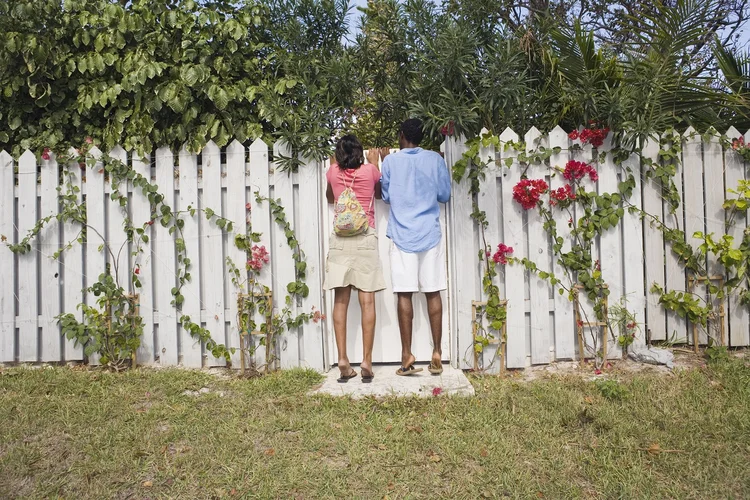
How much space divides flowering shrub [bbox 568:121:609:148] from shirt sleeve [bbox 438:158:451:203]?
→ 93 centimetres

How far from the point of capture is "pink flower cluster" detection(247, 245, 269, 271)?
3.87 metres

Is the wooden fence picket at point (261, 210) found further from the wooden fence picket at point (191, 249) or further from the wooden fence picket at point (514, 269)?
the wooden fence picket at point (514, 269)

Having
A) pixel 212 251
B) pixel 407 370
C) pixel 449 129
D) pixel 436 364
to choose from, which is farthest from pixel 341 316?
pixel 449 129

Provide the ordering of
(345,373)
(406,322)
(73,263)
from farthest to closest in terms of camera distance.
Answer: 1. (73,263)
2. (406,322)
3. (345,373)

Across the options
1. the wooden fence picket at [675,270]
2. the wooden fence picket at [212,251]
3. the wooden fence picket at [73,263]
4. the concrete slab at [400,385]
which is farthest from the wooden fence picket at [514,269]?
the wooden fence picket at [73,263]

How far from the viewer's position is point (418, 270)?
3.73 metres

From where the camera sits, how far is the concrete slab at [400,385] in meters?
3.35

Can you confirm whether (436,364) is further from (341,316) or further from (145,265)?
(145,265)

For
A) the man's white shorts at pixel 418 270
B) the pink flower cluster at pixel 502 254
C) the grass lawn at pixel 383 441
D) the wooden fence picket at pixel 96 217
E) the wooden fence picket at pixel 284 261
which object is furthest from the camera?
the wooden fence picket at pixel 96 217

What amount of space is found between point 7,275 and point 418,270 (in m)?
3.11

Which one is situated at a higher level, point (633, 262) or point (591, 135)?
point (591, 135)

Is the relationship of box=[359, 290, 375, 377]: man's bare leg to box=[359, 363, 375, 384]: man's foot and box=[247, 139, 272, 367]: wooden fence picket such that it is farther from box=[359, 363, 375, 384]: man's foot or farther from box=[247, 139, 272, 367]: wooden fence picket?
box=[247, 139, 272, 367]: wooden fence picket

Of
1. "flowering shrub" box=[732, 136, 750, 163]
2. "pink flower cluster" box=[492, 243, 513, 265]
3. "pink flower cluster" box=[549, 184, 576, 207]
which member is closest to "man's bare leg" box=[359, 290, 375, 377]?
"pink flower cluster" box=[492, 243, 513, 265]

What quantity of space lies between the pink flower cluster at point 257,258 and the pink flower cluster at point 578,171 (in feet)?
7.29
